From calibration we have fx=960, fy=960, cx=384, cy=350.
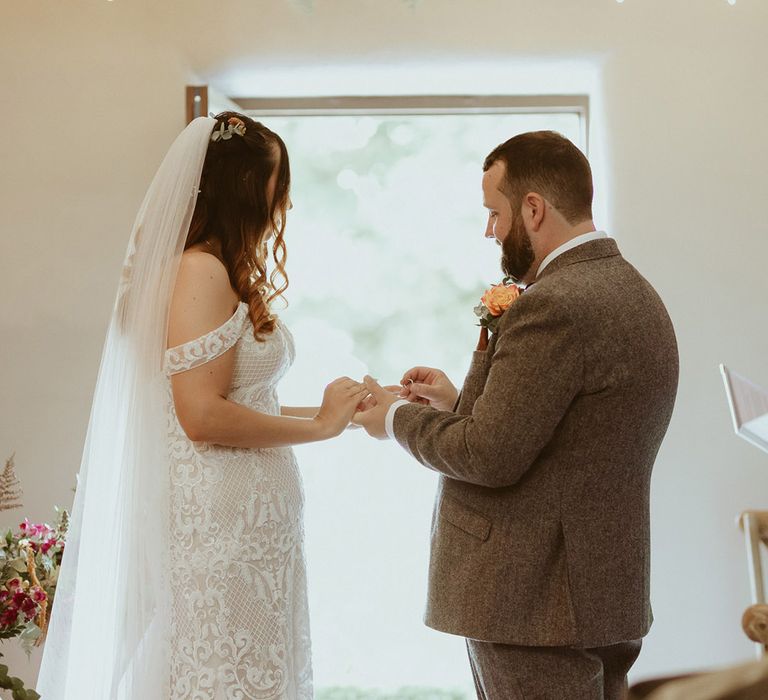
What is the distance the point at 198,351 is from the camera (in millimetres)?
2205

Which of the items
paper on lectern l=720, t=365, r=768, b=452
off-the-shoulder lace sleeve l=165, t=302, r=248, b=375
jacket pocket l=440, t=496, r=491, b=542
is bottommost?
jacket pocket l=440, t=496, r=491, b=542

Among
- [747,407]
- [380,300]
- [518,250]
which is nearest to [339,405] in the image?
[518,250]

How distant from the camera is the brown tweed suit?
1904 millimetres

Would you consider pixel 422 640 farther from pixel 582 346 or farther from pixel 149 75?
pixel 149 75

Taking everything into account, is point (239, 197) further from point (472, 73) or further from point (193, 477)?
point (472, 73)

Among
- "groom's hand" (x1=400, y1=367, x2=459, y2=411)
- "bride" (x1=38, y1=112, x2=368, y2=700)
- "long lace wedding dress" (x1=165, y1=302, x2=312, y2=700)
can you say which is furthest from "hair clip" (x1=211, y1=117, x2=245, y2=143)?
"groom's hand" (x1=400, y1=367, x2=459, y2=411)

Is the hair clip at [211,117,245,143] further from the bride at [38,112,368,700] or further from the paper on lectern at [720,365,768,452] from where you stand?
the paper on lectern at [720,365,768,452]

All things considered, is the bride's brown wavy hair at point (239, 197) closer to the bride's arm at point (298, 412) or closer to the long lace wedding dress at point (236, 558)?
the long lace wedding dress at point (236, 558)

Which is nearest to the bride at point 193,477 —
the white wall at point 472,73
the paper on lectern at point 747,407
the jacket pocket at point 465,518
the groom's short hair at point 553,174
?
the jacket pocket at point 465,518

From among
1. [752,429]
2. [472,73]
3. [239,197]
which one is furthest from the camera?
[472,73]

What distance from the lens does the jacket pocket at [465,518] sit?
79.2 inches

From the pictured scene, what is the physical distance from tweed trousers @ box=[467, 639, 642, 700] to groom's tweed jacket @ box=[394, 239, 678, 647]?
0.05 meters

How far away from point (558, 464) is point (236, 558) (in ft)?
2.57

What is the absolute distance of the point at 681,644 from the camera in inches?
133
